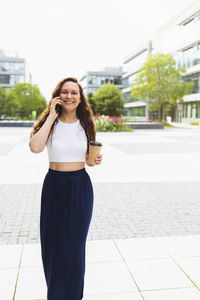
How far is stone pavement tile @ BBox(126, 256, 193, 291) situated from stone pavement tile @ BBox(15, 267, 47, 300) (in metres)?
0.92

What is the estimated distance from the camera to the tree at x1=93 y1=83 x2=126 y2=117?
4875cm

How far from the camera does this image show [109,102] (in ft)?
160

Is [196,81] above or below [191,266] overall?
above

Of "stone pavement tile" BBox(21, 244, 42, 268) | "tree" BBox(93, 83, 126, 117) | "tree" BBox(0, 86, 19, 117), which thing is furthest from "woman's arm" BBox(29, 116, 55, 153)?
"tree" BBox(93, 83, 126, 117)

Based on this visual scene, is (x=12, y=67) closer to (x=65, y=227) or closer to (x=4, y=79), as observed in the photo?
(x=4, y=79)

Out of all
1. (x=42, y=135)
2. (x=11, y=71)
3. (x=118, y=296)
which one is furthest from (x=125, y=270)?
(x=11, y=71)

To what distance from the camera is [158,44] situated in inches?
2437

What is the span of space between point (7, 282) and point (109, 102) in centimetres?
4664

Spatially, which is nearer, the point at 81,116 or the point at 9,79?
the point at 81,116

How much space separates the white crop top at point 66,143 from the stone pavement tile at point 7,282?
136 cm

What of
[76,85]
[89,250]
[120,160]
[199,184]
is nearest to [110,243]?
[89,250]

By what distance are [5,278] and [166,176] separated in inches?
233

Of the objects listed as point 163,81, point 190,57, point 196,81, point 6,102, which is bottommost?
point 6,102

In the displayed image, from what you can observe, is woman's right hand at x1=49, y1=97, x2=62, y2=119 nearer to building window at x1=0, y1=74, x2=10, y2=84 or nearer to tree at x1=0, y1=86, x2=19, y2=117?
tree at x1=0, y1=86, x2=19, y2=117
